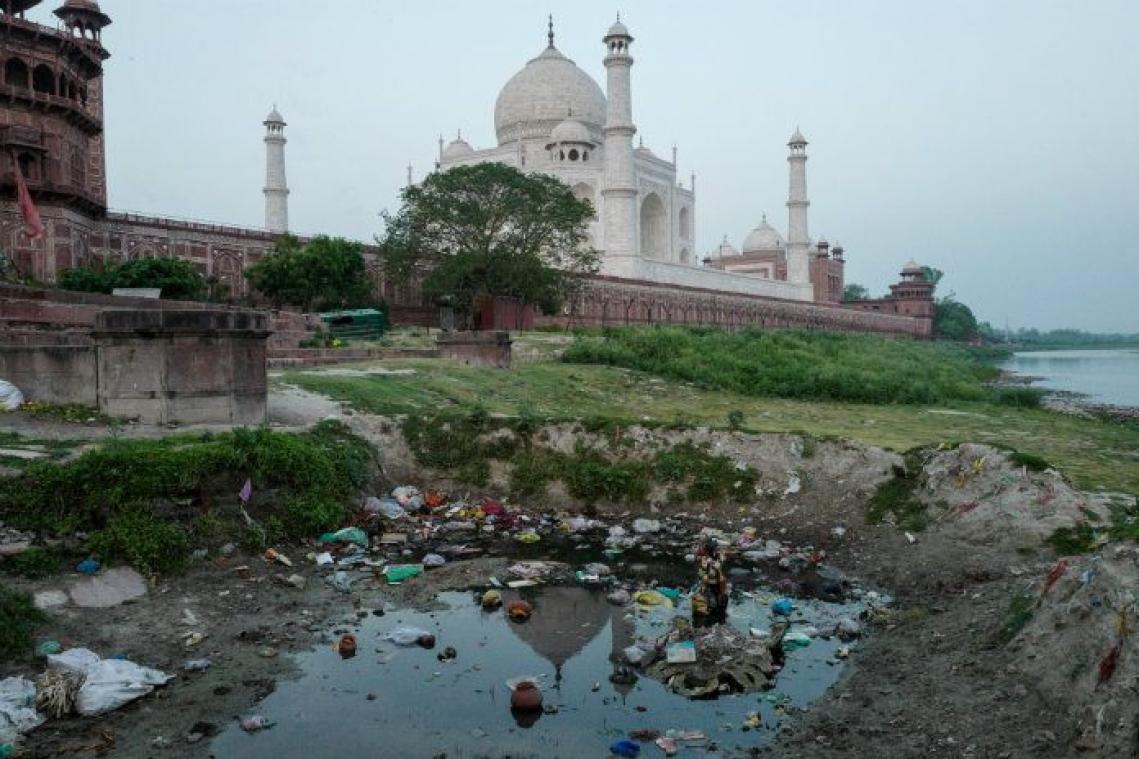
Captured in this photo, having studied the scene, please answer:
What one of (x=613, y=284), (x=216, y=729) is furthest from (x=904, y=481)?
(x=613, y=284)

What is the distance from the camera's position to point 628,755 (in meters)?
5.48

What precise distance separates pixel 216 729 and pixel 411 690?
133 centimetres

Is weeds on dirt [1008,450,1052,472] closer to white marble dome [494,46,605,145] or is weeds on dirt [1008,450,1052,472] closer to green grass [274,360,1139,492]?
green grass [274,360,1139,492]

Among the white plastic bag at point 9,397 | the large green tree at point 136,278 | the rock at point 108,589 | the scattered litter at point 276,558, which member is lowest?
the scattered litter at point 276,558

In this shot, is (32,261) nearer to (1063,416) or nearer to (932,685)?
(932,685)

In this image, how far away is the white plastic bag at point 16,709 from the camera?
5395mm

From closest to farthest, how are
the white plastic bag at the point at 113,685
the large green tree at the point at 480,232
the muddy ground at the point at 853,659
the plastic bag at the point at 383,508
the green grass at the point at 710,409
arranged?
the muddy ground at the point at 853,659 → the white plastic bag at the point at 113,685 → the plastic bag at the point at 383,508 → the green grass at the point at 710,409 → the large green tree at the point at 480,232

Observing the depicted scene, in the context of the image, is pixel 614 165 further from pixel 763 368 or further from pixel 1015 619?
pixel 1015 619

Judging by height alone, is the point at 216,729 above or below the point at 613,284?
below

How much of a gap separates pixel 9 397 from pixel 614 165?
1537 inches

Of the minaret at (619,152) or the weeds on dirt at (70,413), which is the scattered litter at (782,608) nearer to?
the weeds on dirt at (70,413)

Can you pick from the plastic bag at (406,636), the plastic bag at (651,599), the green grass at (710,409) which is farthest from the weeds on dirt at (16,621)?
the green grass at (710,409)

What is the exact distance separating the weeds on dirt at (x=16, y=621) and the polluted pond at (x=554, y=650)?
1813mm

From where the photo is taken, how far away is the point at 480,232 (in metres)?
30.6
